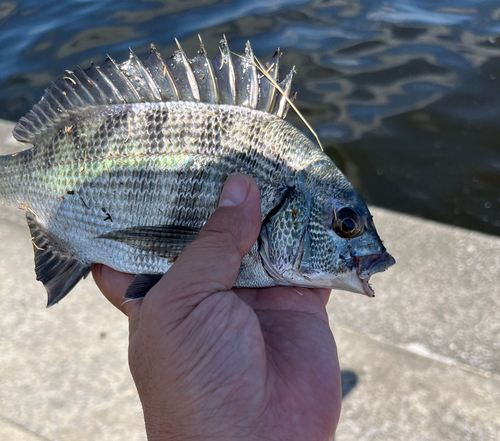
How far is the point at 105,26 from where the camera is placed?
7.62m

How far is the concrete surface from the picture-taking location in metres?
2.36

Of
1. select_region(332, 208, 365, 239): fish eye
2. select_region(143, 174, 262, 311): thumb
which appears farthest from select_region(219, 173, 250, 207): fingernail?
select_region(332, 208, 365, 239): fish eye

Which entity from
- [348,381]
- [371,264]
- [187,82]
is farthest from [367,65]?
[371,264]

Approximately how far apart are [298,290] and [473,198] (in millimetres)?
3435

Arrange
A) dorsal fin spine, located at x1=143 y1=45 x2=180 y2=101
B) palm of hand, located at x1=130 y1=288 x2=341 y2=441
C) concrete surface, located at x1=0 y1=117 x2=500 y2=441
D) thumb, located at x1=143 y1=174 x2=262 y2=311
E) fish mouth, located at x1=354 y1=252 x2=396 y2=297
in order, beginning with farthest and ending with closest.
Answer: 1. concrete surface, located at x1=0 y1=117 x2=500 y2=441
2. dorsal fin spine, located at x1=143 y1=45 x2=180 y2=101
3. fish mouth, located at x1=354 y1=252 x2=396 y2=297
4. thumb, located at x1=143 y1=174 x2=262 y2=311
5. palm of hand, located at x1=130 y1=288 x2=341 y2=441

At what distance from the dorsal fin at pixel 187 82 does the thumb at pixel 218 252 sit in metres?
0.58

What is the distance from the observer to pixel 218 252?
1.73m

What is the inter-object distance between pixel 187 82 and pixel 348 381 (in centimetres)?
203

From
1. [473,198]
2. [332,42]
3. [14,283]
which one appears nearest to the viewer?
[14,283]

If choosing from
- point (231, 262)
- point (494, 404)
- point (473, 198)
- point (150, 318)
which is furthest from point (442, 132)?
point (150, 318)

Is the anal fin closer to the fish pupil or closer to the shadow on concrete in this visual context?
the fish pupil

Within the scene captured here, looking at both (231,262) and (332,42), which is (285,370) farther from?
(332,42)

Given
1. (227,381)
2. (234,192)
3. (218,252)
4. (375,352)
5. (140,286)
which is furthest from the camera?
(375,352)

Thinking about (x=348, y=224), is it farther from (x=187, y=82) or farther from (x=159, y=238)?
(x=187, y=82)
